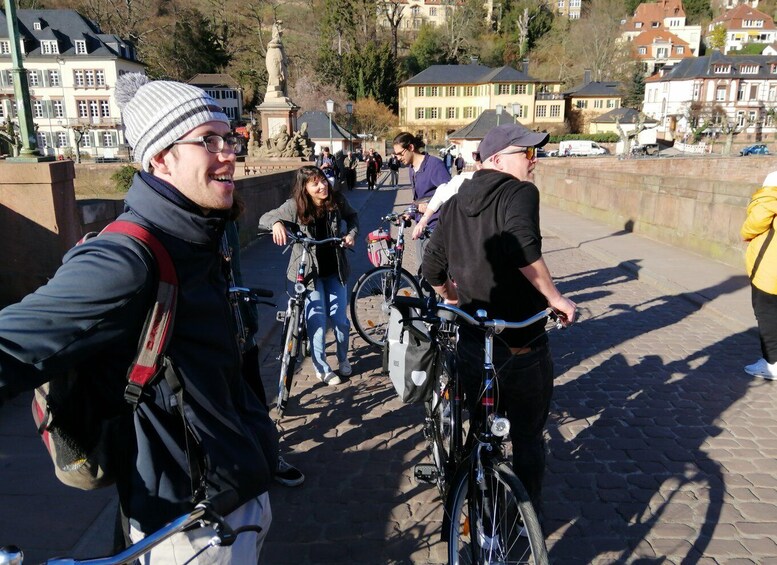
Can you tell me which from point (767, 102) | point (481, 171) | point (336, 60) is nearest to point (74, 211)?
point (481, 171)

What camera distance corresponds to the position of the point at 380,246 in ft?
22.8

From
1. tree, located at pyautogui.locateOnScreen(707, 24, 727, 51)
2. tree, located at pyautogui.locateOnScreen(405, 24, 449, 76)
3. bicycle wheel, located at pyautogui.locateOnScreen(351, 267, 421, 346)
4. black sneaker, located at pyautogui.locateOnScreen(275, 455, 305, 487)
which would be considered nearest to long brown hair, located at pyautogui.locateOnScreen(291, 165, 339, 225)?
bicycle wheel, located at pyautogui.locateOnScreen(351, 267, 421, 346)

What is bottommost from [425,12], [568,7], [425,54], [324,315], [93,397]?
[324,315]

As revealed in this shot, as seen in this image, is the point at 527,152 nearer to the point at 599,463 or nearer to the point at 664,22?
the point at 599,463

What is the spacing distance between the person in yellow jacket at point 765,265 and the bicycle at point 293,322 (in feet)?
12.3

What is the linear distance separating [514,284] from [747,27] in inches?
6035

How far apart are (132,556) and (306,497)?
2.81 meters

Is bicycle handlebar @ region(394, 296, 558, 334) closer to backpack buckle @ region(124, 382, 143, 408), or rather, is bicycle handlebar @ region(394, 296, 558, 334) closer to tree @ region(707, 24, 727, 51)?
backpack buckle @ region(124, 382, 143, 408)

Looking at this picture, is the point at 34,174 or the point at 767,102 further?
the point at 767,102

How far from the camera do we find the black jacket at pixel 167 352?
1.39 m

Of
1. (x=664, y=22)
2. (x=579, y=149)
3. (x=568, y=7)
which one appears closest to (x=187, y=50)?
(x=579, y=149)

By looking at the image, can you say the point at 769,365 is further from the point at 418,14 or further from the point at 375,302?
the point at 418,14

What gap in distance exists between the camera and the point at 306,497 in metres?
4.04

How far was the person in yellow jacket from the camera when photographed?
576 centimetres
